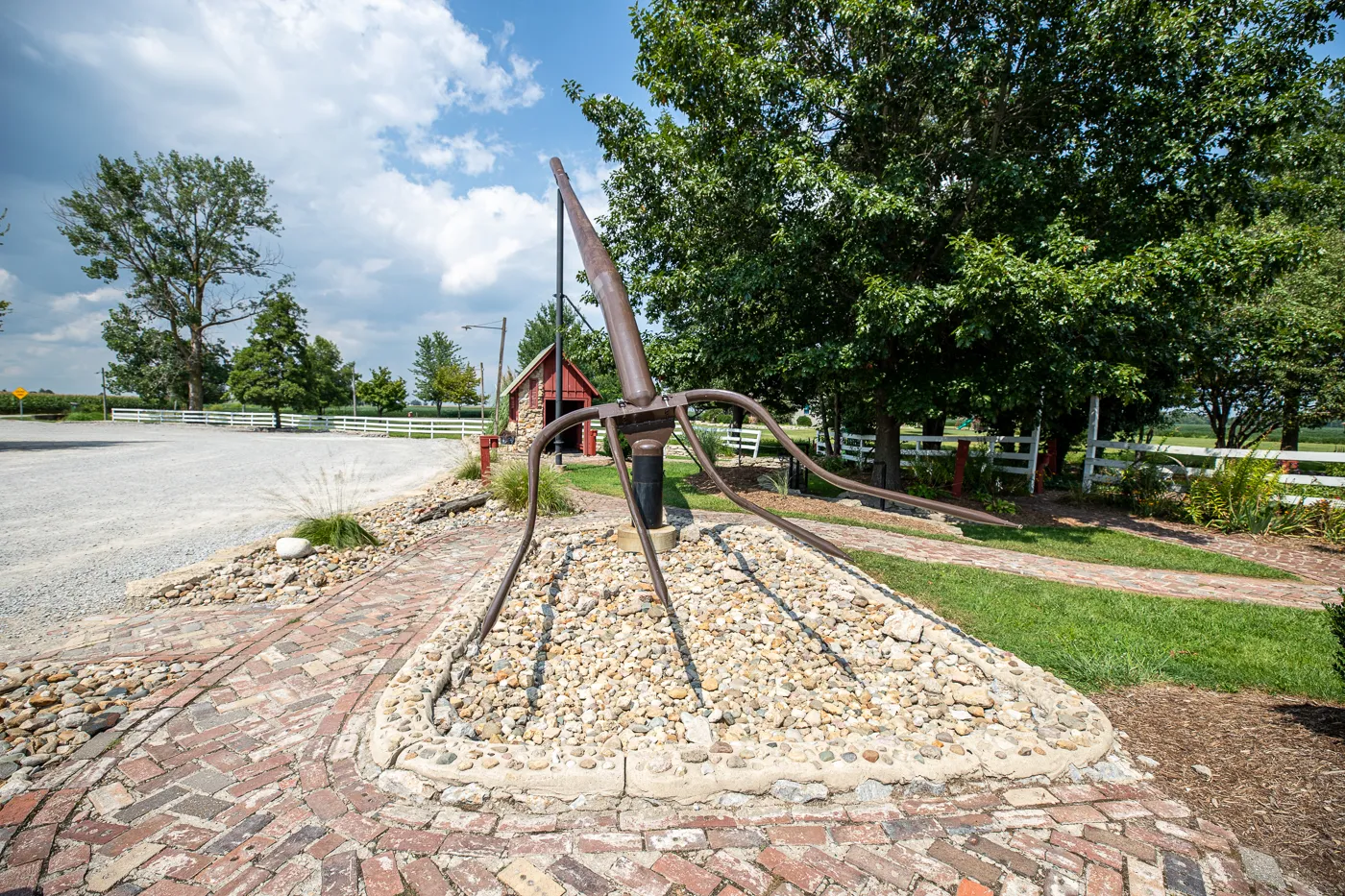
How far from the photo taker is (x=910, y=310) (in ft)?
22.8

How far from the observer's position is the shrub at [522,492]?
8117 mm

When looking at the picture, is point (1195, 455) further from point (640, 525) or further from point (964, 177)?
point (640, 525)

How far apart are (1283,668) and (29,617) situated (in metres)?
9.18

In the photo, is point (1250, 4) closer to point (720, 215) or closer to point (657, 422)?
point (720, 215)

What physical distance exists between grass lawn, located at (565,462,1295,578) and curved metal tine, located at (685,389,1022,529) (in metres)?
4.75

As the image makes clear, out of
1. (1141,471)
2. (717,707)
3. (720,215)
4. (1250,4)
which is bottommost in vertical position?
(717,707)

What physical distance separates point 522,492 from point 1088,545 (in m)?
8.10

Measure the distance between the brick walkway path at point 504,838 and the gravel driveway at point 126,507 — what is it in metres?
2.74

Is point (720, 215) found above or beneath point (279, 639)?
above

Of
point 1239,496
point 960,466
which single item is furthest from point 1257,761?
point 1239,496

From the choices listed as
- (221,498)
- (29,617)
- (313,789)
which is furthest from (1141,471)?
(221,498)

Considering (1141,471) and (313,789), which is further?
(1141,471)

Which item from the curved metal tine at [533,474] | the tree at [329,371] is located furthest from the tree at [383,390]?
the curved metal tine at [533,474]

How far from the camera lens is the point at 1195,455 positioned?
993 cm
